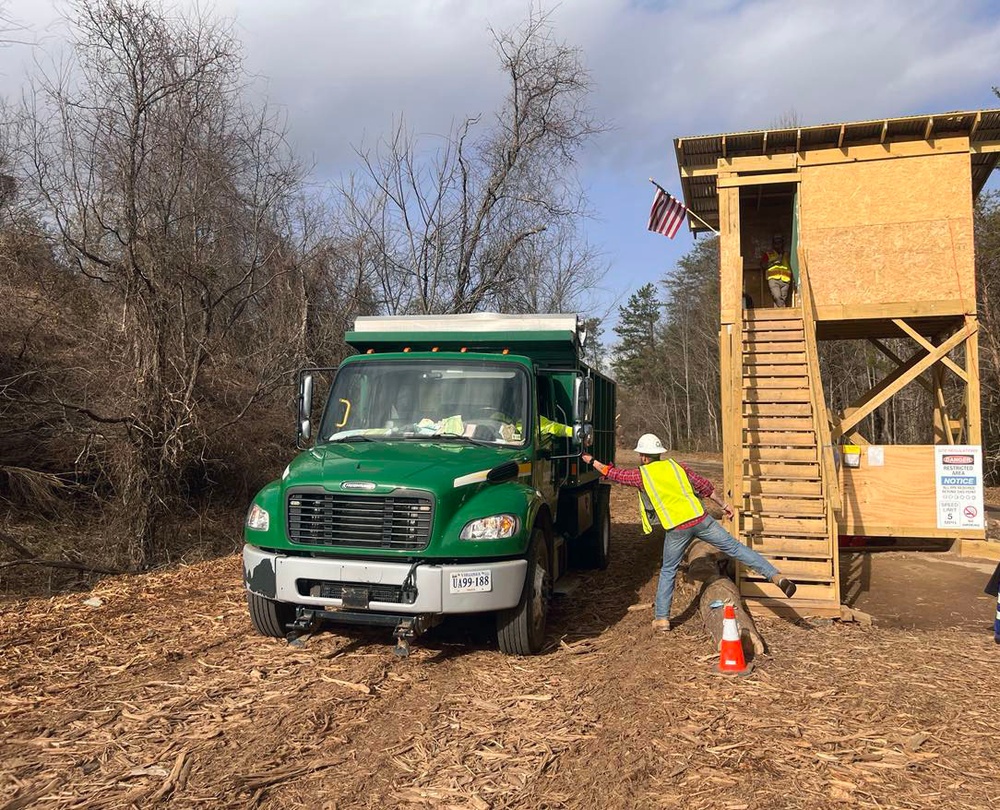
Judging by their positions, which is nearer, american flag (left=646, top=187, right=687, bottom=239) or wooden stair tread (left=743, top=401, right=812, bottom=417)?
wooden stair tread (left=743, top=401, right=812, bottom=417)

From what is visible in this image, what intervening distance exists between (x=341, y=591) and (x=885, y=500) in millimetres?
8369

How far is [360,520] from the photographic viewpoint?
5469mm

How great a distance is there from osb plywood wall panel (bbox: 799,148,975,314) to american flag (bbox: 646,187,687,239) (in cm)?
273

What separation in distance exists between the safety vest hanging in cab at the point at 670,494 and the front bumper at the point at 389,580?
1.75 metres

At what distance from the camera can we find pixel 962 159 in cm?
1107

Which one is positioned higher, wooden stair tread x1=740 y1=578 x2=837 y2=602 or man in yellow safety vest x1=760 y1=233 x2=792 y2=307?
man in yellow safety vest x1=760 y1=233 x2=792 y2=307

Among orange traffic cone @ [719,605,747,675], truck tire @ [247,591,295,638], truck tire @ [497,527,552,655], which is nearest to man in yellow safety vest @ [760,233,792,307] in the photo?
orange traffic cone @ [719,605,747,675]

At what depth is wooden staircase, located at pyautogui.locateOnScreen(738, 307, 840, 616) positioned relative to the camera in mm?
7766

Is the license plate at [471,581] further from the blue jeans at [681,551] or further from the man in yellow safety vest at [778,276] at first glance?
the man in yellow safety vest at [778,276]

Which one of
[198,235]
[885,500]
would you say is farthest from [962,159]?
[198,235]

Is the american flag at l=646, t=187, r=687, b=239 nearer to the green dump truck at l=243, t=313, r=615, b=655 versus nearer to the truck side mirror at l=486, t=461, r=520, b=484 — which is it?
the green dump truck at l=243, t=313, r=615, b=655

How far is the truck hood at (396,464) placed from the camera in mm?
5469

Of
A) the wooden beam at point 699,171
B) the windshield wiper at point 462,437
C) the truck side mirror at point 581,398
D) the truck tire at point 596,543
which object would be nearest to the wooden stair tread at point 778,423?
the truck tire at point 596,543

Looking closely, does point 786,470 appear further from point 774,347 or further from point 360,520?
point 360,520
